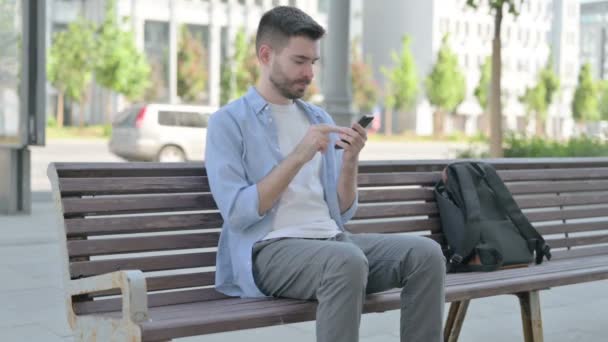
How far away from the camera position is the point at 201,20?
66312 mm

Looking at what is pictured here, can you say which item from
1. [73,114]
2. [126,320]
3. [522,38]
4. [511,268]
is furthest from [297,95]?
[522,38]

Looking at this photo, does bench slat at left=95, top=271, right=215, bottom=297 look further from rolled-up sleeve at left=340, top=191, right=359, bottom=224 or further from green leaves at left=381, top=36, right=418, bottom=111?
green leaves at left=381, top=36, right=418, bottom=111

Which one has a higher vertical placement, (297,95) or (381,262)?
(297,95)

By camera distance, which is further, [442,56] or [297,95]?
[442,56]

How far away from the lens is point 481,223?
4.34 m

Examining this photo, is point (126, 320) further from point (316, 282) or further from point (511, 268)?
point (511, 268)

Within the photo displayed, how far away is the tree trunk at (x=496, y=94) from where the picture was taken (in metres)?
15.0

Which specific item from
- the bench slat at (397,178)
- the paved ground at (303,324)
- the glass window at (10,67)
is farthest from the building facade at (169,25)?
the bench slat at (397,178)

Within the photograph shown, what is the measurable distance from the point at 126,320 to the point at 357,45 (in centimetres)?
6734

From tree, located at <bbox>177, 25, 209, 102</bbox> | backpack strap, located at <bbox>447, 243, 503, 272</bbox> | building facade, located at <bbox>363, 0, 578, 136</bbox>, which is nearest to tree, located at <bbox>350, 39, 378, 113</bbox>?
building facade, located at <bbox>363, 0, 578, 136</bbox>

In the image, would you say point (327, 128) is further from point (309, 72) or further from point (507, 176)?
point (507, 176)

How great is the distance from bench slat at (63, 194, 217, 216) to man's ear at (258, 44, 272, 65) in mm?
599

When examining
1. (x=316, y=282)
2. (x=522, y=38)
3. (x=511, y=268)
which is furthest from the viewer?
(x=522, y=38)

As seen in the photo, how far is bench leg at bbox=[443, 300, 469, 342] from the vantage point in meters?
4.63
